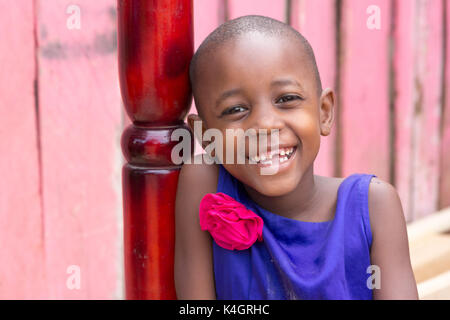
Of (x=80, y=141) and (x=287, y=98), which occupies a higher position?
(x=287, y=98)

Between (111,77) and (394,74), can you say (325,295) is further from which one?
(394,74)

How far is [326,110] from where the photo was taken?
49.1 inches

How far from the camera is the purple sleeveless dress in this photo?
115 cm

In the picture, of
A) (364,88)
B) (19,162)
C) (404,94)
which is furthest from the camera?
(404,94)

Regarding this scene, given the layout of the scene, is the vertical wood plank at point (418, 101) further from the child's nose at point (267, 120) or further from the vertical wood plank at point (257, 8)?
the child's nose at point (267, 120)

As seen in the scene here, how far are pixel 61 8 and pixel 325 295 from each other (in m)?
0.97

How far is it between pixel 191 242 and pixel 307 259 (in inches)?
8.8

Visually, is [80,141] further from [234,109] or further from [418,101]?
[418,101]

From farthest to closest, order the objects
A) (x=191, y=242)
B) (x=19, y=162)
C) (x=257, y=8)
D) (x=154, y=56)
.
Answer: (x=257, y=8)
(x=19, y=162)
(x=191, y=242)
(x=154, y=56)

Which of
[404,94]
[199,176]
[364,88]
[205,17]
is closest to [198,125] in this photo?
[199,176]

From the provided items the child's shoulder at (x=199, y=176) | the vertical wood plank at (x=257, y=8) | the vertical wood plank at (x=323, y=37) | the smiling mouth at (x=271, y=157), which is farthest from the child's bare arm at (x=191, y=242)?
the vertical wood plank at (x=323, y=37)

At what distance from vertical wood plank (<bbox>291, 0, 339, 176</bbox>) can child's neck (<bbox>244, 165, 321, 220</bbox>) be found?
3.04ft
